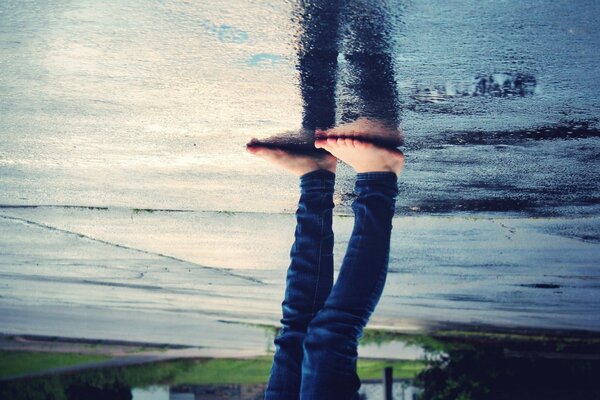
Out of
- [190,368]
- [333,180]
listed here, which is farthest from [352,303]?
[190,368]

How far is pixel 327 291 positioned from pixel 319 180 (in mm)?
546

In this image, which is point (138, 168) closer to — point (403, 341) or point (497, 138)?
point (497, 138)

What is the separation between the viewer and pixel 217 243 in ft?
12.6

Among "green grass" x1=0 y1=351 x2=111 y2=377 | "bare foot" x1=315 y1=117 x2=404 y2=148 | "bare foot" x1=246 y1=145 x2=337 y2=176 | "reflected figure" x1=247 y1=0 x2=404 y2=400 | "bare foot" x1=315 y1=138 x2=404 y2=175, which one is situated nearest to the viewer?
"reflected figure" x1=247 y1=0 x2=404 y2=400

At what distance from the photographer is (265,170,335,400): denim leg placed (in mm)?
2646

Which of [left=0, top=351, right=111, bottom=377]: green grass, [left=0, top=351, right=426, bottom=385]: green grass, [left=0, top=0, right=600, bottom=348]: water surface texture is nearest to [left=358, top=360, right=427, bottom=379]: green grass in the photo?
[left=0, top=351, right=426, bottom=385]: green grass

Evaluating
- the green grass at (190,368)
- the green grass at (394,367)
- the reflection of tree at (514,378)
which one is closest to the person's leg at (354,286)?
the reflection of tree at (514,378)

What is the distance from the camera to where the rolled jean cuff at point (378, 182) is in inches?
97.6

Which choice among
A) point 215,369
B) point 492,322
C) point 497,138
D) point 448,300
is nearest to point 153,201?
point 497,138

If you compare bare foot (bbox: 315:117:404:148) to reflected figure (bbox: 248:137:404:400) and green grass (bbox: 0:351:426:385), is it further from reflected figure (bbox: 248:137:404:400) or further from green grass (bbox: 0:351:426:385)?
green grass (bbox: 0:351:426:385)

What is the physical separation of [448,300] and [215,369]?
554cm

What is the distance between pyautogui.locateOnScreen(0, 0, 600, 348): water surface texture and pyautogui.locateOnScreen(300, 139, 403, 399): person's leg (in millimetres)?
200

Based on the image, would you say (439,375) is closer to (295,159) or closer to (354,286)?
(354,286)

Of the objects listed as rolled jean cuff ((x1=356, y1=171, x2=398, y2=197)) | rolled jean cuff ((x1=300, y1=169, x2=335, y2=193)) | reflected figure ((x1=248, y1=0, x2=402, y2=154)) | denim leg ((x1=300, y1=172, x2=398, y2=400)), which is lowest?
denim leg ((x1=300, y1=172, x2=398, y2=400))
